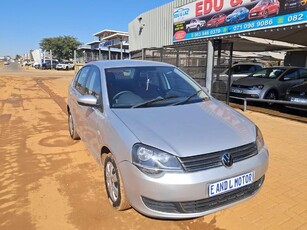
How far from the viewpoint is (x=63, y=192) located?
3.64 metres

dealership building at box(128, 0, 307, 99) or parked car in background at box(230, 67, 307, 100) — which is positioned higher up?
dealership building at box(128, 0, 307, 99)

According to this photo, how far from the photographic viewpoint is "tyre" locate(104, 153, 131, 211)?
2.95m

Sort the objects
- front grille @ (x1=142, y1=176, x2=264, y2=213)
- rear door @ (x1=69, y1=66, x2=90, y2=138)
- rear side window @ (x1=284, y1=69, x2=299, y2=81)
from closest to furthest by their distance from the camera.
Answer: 1. front grille @ (x1=142, y1=176, x2=264, y2=213)
2. rear door @ (x1=69, y1=66, x2=90, y2=138)
3. rear side window @ (x1=284, y1=69, x2=299, y2=81)

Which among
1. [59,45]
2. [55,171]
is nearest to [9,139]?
[55,171]

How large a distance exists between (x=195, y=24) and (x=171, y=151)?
10.4 meters

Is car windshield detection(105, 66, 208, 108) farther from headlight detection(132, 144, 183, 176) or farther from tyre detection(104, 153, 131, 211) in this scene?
headlight detection(132, 144, 183, 176)

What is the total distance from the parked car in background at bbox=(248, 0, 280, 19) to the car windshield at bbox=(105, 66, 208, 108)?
5.68 metres

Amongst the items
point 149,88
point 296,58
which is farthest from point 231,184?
point 296,58

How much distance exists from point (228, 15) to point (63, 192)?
8.78 meters

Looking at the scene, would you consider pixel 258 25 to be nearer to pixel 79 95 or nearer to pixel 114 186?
pixel 79 95

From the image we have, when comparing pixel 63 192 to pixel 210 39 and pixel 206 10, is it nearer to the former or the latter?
pixel 210 39

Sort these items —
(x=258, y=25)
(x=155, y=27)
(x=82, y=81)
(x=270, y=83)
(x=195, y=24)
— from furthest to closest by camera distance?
(x=155, y=27) < (x=195, y=24) < (x=270, y=83) < (x=258, y=25) < (x=82, y=81)

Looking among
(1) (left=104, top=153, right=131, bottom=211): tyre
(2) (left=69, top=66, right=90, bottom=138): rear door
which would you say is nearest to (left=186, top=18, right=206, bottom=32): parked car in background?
(2) (left=69, top=66, right=90, bottom=138): rear door

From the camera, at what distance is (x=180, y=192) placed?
8.01ft
